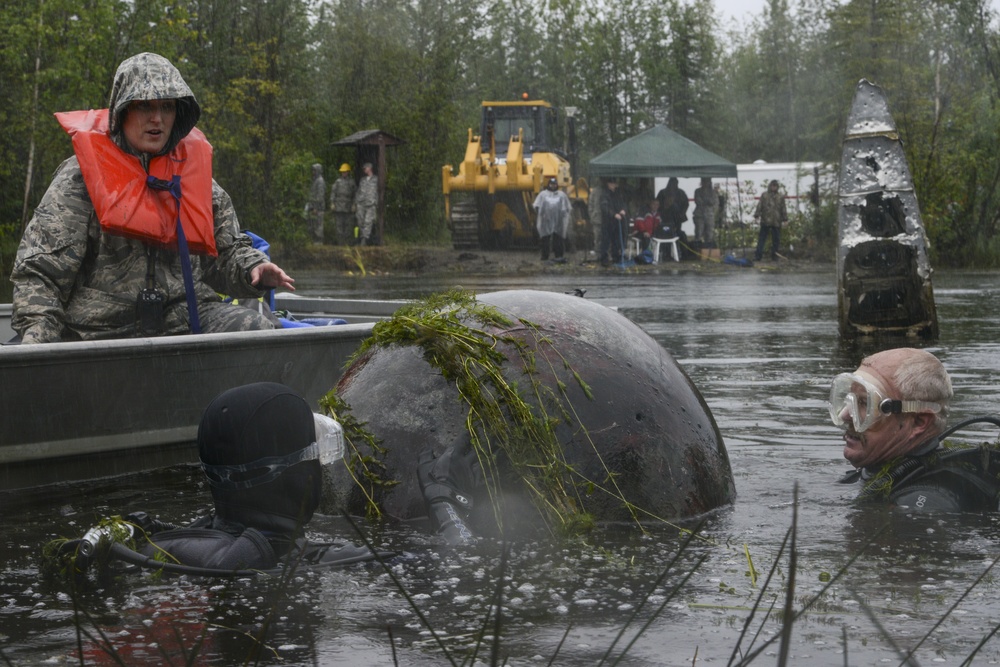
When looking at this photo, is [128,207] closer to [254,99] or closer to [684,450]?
[684,450]

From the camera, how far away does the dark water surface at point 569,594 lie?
3.91 meters

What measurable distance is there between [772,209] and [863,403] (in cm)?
2985

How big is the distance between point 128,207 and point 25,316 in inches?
28.1

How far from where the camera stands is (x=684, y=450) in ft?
17.9

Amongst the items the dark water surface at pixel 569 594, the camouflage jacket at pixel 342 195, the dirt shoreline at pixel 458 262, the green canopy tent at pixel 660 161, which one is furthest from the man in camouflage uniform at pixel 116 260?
the camouflage jacket at pixel 342 195

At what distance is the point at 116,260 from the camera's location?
7.34 meters

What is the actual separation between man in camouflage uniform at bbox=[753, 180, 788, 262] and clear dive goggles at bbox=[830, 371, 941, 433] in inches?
1158

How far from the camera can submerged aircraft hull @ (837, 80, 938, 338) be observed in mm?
14750

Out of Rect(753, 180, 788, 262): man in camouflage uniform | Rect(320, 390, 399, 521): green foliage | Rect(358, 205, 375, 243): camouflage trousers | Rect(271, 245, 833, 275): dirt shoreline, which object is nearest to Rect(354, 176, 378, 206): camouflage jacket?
Rect(358, 205, 375, 243): camouflage trousers

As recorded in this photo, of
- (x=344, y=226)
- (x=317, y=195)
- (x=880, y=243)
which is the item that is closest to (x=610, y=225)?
(x=344, y=226)

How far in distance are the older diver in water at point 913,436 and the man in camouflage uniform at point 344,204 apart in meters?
35.4

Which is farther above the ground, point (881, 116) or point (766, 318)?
point (881, 116)

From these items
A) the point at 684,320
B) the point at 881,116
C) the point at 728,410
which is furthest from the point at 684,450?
the point at 684,320

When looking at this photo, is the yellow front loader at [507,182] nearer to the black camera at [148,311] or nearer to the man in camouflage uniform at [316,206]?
the man in camouflage uniform at [316,206]
